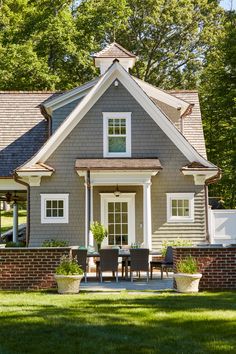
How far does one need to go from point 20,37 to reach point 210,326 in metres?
28.4

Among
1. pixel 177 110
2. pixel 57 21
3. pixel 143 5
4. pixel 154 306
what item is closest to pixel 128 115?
pixel 177 110

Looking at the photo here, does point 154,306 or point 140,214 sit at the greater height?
point 140,214

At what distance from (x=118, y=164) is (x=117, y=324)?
11.1 m

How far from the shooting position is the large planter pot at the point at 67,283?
12.5m

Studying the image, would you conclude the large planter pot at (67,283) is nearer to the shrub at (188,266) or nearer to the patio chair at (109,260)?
the patio chair at (109,260)

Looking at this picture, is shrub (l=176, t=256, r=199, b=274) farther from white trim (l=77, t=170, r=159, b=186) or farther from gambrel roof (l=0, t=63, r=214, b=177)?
gambrel roof (l=0, t=63, r=214, b=177)

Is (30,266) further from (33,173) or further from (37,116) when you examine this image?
(37,116)

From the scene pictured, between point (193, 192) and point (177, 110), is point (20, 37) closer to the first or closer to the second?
point (177, 110)

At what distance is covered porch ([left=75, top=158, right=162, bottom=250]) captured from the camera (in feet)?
63.7

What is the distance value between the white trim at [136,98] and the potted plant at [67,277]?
7890mm

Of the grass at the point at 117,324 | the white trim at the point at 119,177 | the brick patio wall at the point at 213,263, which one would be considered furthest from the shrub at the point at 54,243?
the grass at the point at 117,324

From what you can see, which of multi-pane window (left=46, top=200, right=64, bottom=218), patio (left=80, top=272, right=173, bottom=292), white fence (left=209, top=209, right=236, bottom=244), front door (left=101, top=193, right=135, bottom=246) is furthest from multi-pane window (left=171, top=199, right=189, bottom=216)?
patio (left=80, top=272, right=173, bottom=292)

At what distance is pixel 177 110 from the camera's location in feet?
73.4

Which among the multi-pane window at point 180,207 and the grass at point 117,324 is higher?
the multi-pane window at point 180,207
